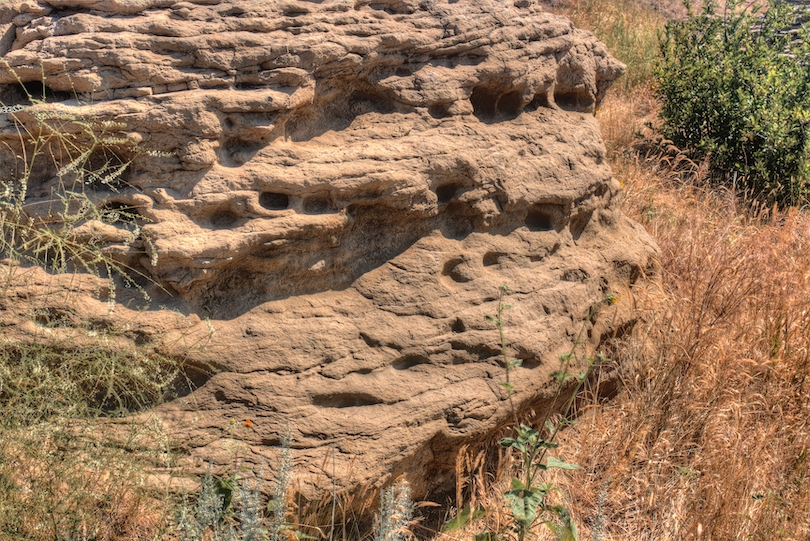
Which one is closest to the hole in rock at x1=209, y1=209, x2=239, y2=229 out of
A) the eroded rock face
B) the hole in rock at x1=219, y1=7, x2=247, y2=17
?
the eroded rock face

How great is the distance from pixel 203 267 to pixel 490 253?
1.26m

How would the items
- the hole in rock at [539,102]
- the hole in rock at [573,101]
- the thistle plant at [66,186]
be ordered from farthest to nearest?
the hole in rock at [573,101], the hole in rock at [539,102], the thistle plant at [66,186]

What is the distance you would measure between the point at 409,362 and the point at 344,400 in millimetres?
313

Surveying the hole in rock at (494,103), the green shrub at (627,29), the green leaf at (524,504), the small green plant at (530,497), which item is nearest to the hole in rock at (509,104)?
the hole in rock at (494,103)

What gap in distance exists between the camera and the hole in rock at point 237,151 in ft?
10.1

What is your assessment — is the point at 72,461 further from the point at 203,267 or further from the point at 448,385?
the point at 448,385

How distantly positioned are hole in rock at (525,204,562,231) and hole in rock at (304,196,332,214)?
100cm

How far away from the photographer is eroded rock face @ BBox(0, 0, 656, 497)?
2.93 meters

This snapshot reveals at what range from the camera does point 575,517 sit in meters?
3.37

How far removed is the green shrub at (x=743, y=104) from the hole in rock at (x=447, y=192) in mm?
3395

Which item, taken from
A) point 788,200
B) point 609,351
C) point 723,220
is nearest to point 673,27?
point 788,200

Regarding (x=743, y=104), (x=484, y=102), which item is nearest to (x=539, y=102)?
(x=484, y=102)

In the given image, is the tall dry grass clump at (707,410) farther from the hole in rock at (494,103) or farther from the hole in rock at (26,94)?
the hole in rock at (26,94)

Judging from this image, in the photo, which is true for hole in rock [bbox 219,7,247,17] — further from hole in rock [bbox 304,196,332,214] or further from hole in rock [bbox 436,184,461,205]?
hole in rock [bbox 436,184,461,205]
